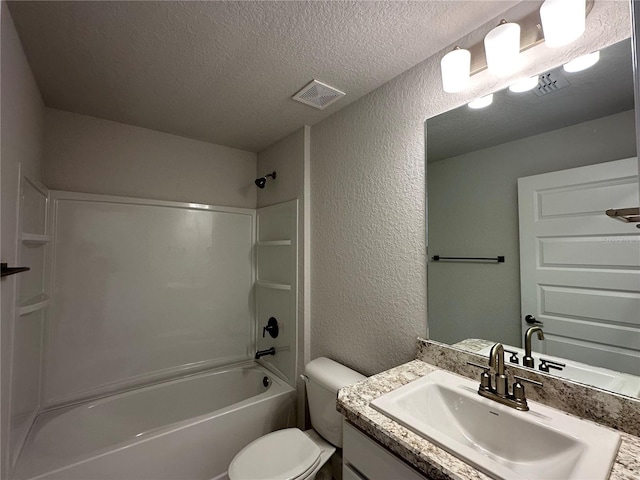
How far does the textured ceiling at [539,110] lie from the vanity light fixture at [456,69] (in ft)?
0.38

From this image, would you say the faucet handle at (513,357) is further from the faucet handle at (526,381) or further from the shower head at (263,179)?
the shower head at (263,179)

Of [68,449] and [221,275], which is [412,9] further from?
[68,449]

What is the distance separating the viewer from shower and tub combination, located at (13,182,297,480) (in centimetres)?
157

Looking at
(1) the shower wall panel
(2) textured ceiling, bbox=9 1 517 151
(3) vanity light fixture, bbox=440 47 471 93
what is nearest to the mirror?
(3) vanity light fixture, bbox=440 47 471 93

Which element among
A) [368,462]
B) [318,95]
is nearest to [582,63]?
[318,95]

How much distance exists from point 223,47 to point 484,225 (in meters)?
1.47

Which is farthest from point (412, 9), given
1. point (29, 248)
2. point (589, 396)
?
point (29, 248)

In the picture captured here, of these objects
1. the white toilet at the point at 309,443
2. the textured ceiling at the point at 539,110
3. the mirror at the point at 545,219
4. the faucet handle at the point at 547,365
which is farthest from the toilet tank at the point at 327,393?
the textured ceiling at the point at 539,110

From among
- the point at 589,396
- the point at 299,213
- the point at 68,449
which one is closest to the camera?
the point at 589,396

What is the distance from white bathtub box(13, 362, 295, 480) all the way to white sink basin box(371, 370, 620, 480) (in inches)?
47.6

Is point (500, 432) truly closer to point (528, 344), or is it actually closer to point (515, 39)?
point (528, 344)

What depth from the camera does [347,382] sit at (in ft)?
5.02

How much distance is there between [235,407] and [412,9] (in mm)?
2254

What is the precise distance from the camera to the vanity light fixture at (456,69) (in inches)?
44.8
